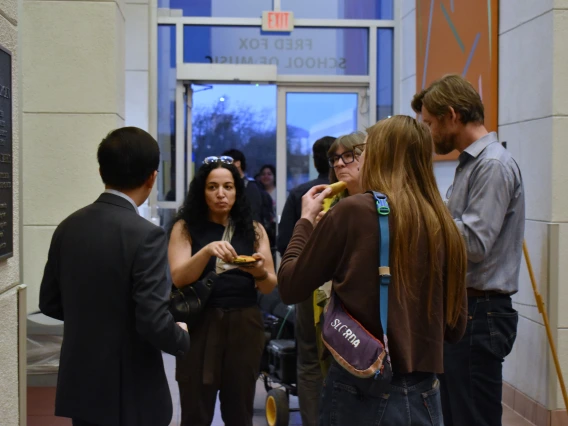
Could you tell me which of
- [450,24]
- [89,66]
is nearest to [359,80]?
[450,24]

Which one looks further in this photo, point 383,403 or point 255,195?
point 255,195

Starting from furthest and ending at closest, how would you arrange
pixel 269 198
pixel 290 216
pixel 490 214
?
pixel 269 198 → pixel 290 216 → pixel 490 214

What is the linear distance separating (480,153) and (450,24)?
4151 millimetres

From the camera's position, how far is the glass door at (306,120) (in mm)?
10562

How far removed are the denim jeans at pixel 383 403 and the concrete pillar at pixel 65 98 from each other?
3.77 metres

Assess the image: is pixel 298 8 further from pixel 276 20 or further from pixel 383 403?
pixel 383 403

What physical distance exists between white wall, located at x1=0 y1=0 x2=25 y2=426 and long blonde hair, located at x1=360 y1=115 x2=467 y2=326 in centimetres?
126

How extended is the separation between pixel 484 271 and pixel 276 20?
7.46 meters

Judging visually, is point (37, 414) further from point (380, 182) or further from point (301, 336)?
point (380, 182)

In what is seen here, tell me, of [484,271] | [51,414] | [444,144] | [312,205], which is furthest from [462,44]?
[312,205]

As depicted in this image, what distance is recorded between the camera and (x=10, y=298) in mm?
2822

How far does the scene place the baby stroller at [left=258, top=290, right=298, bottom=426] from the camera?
5.60 m

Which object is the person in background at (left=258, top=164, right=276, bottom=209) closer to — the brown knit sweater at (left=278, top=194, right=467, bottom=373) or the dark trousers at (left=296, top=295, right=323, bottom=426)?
the dark trousers at (left=296, top=295, right=323, bottom=426)

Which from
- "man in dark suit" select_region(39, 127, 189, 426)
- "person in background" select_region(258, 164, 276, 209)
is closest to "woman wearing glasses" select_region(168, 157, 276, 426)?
"man in dark suit" select_region(39, 127, 189, 426)
